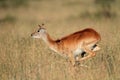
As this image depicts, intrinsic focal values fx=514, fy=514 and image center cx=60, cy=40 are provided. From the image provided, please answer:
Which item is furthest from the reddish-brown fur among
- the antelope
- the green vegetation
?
the green vegetation

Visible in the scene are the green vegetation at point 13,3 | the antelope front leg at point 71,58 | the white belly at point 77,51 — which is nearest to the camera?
the antelope front leg at point 71,58

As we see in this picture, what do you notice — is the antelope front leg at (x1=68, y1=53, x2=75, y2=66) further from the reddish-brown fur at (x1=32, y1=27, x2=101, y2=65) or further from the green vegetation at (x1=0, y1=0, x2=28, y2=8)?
the green vegetation at (x1=0, y1=0, x2=28, y2=8)

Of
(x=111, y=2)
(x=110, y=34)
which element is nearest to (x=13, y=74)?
(x=110, y=34)

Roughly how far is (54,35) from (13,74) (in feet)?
11.5

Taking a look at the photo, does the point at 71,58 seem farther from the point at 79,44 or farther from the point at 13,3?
the point at 13,3

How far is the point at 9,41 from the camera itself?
35.3 feet

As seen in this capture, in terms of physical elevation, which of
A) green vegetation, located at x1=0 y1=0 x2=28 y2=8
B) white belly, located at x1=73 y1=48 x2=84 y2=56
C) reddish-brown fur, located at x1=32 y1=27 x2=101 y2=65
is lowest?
green vegetation, located at x1=0 y1=0 x2=28 y2=8

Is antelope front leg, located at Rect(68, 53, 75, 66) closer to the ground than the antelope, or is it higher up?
closer to the ground

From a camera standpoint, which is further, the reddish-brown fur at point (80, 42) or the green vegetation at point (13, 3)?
the green vegetation at point (13, 3)

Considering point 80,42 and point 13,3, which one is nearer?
point 80,42

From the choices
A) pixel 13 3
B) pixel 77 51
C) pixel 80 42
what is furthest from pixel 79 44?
pixel 13 3

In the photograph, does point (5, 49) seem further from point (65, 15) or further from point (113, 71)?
point (65, 15)

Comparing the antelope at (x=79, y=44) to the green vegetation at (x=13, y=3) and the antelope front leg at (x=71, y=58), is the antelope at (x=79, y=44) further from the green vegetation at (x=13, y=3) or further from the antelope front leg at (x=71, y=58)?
the green vegetation at (x=13, y=3)

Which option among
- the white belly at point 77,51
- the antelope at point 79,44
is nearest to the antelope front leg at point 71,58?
the antelope at point 79,44
